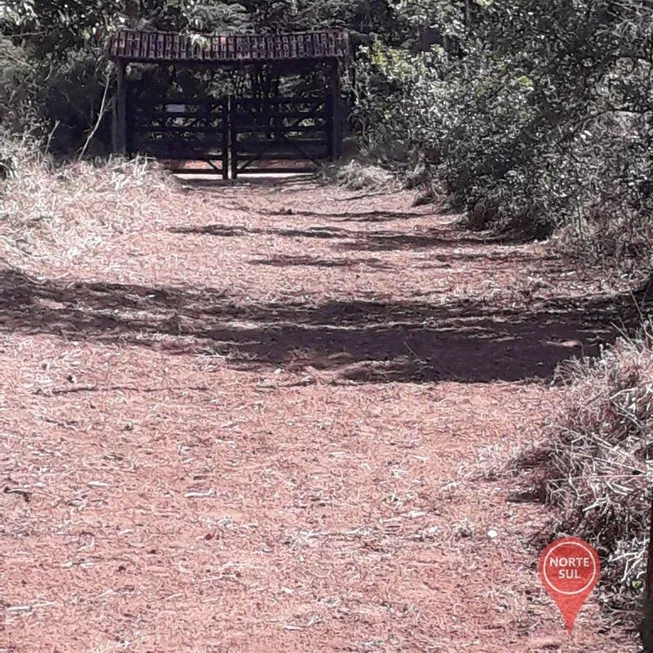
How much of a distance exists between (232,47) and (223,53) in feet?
0.85

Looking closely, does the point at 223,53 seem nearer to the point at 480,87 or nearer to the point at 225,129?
the point at 225,129

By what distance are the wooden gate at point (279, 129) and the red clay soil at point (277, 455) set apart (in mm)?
13613

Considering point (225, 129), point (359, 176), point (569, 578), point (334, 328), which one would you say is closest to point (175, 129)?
point (225, 129)

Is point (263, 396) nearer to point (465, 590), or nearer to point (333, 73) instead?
point (465, 590)

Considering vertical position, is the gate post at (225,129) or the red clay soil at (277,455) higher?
the gate post at (225,129)

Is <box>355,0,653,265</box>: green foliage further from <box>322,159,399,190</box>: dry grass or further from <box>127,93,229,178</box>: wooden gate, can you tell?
<box>127,93,229,178</box>: wooden gate

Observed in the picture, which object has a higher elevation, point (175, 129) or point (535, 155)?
point (535, 155)

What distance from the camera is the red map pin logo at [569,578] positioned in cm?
379

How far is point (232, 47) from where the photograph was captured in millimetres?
23969

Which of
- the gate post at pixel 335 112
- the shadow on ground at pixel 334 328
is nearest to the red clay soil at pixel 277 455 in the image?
the shadow on ground at pixel 334 328

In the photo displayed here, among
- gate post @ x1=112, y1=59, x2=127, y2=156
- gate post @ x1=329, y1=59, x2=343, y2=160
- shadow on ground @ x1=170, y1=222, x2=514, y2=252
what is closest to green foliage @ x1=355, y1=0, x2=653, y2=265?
shadow on ground @ x1=170, y1=222, x2=514, y2=252

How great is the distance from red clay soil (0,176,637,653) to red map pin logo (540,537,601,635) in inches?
3.1

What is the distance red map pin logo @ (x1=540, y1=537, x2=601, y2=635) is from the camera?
3793 millimetres

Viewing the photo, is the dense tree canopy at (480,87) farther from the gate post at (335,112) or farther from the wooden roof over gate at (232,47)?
the wooden roof over gate at (232,47)
